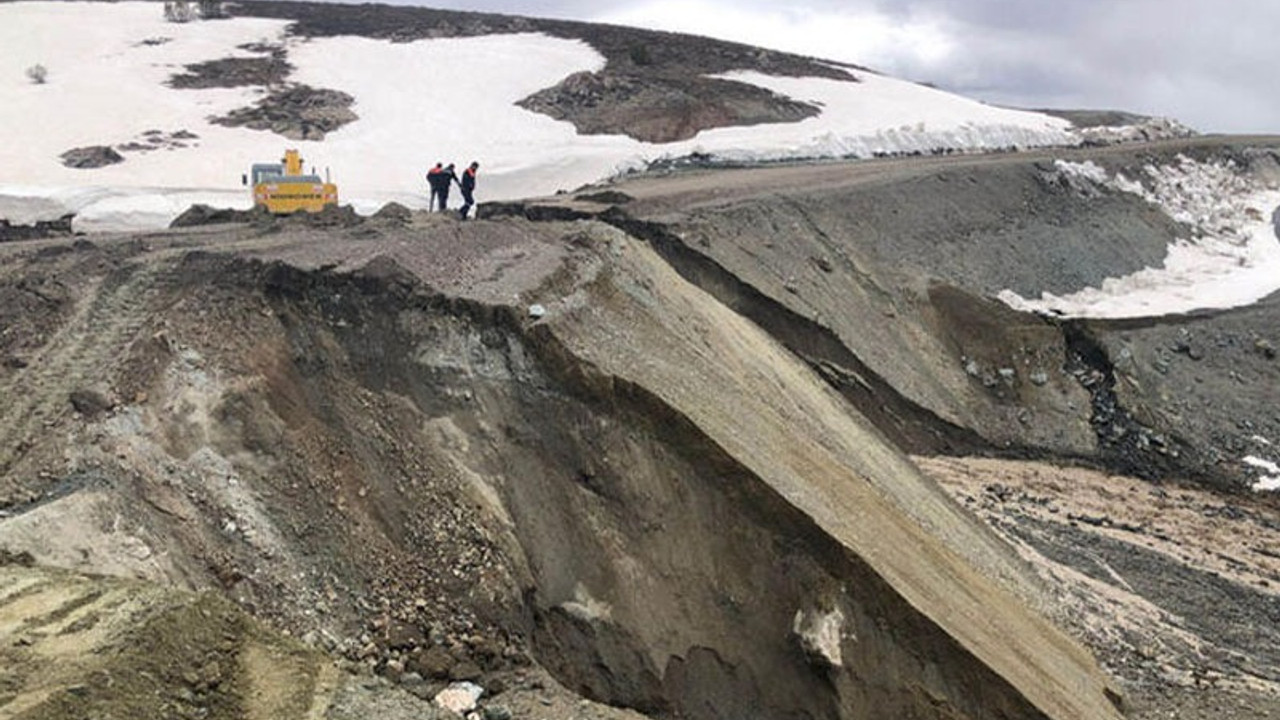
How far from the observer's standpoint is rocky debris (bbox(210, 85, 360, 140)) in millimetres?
27562

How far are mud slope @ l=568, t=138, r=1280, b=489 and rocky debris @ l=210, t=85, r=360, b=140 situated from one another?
10851 mm

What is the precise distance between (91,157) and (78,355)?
17.5 meters

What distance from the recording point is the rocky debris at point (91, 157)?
23.1 m

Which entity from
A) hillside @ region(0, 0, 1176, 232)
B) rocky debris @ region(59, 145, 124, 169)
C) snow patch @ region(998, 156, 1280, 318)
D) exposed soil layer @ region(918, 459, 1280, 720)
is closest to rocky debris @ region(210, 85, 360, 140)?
hillside @ region(0, 0, 1176, 232)

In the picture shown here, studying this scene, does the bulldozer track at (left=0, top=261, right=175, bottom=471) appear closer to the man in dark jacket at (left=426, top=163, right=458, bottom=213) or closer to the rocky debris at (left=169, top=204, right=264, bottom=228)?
the rocky debris at (left=169, top=204, right=264, bottom=228)

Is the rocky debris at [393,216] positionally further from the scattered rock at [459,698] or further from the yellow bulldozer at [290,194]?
the scattered rock at [459,698]

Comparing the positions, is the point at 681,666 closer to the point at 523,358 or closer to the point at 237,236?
the point at 523,358

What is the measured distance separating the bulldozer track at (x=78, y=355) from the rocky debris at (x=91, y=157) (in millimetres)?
15284

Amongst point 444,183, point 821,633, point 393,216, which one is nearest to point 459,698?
point 821,633

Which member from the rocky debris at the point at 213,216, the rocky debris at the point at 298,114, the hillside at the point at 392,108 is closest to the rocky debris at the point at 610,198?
the hillside at the point at 392,108

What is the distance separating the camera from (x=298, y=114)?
28.7 meters

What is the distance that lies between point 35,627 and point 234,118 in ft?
81.9

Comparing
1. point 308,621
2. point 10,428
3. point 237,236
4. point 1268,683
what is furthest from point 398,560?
point 1268,683

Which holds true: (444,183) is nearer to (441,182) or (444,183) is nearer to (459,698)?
(441,182)
